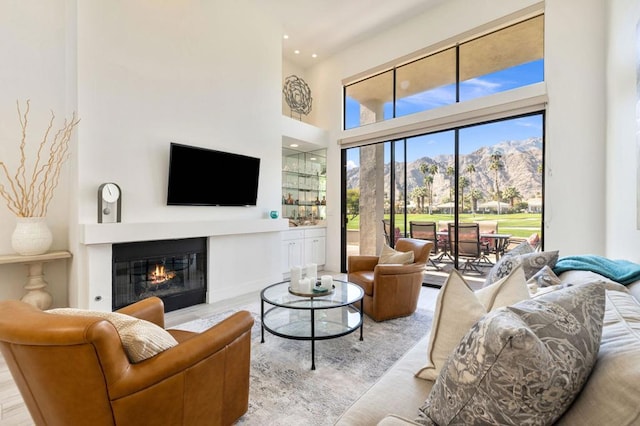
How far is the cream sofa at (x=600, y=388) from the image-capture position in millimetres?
694

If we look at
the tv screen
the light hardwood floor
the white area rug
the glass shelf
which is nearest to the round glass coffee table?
the white area rug

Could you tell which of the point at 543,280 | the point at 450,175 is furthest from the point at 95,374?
the point at 450,175

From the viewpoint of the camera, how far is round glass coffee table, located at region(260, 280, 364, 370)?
Answer: 240 cm

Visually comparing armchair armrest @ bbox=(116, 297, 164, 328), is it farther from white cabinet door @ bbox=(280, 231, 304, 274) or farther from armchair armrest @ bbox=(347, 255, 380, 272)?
white cabinet door @ bbox=(280, 231, 304, 274)

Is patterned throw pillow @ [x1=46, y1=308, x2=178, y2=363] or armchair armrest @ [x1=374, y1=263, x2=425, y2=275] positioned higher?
patterned throw pillow @ [x1=46, y1=308, x2=178, y2=363]

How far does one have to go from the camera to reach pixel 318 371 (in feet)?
7.29

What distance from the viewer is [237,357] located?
1.61m

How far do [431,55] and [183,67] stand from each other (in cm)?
368

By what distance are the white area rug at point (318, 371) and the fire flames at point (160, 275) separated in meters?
0.81

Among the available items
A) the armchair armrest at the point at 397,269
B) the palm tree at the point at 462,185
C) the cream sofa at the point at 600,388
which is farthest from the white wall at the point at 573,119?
the cream sofa at the point at 600,388

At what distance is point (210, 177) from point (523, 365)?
388cm

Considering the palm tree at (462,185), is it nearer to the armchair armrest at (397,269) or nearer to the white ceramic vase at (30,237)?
A: the armchair armrest at (397,269)

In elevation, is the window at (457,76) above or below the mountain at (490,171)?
above

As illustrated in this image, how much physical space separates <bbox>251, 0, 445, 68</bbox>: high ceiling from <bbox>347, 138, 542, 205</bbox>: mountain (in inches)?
90.4
